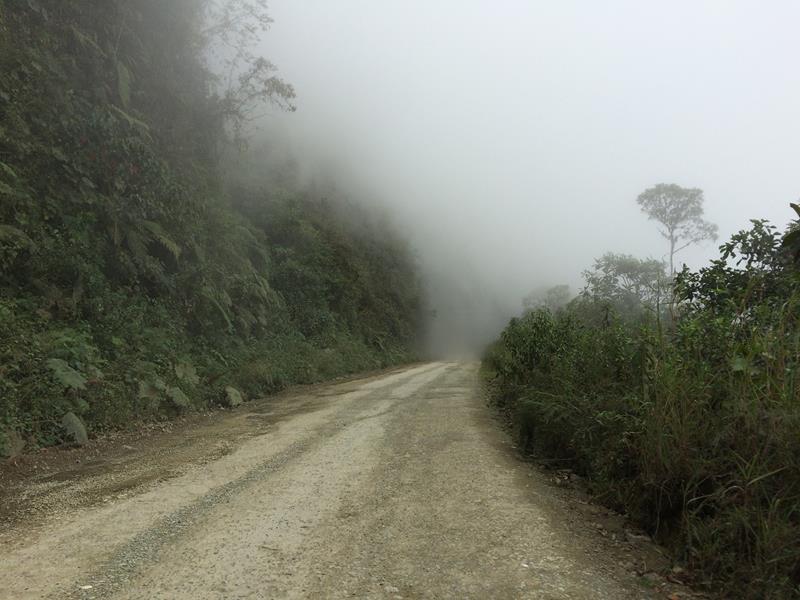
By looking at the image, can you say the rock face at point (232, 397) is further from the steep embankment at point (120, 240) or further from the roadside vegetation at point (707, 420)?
the roadside vegetation at point (707, 420)

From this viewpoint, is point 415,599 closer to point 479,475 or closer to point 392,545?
point 392,545

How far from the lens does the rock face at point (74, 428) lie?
7535mm

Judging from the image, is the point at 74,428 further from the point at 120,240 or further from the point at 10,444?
the point at 120,240

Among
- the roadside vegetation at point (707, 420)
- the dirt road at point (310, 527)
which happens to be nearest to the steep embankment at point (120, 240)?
the dirt road at point (310, 527)

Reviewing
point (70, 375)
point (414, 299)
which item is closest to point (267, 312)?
point (70, 375)

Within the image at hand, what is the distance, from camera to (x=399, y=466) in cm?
647

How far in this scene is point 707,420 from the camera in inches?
165

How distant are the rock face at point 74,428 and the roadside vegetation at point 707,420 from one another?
A: 6.82 m

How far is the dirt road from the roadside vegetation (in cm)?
50

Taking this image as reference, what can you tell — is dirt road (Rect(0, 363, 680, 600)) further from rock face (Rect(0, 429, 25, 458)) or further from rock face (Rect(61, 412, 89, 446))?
rock face (Rect(0, 429, 25, 458))

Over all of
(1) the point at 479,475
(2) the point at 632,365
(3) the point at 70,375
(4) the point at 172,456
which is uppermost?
(3) the point at 70,375

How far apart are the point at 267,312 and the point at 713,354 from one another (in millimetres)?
16376

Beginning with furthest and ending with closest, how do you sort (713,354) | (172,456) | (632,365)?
(172,456)
(632,365)
(713,354)

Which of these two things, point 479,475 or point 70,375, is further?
point 70,375
